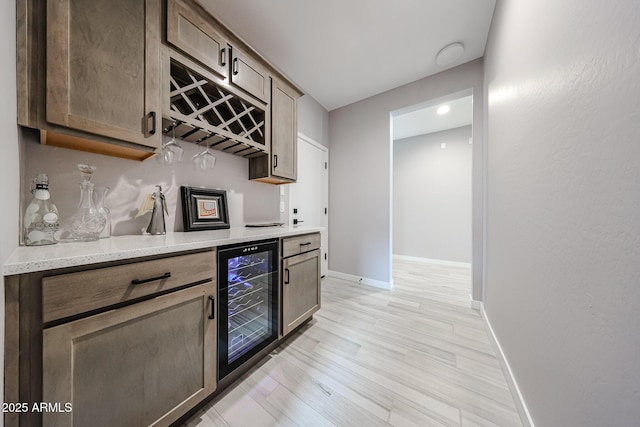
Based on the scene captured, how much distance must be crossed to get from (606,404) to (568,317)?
0.80 ft

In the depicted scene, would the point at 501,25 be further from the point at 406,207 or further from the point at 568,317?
the point at 406,207

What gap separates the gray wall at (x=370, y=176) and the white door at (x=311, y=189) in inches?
4.2

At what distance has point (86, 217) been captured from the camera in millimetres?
1032

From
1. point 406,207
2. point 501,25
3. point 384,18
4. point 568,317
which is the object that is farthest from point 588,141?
point 406,207

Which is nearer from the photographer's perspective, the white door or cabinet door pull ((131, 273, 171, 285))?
cabinet door pull ((131, 273, 171, 285))

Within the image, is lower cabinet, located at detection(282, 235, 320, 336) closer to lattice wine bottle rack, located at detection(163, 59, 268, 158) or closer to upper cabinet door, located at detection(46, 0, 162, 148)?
lattice wine bottle rack, located at detection(163, 59, 268, 158)

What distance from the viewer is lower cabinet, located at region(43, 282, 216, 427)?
67 centimetres

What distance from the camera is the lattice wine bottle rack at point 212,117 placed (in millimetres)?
1290

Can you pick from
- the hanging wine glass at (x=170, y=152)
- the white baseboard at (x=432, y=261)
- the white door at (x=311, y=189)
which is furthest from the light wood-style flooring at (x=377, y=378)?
the white baseboard at (x=432, y=261)

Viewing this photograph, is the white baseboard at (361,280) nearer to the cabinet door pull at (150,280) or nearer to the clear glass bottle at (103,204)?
the cabinet door pull at (150,280)

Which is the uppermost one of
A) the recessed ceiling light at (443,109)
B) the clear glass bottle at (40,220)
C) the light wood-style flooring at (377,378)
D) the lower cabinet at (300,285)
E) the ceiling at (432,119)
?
the ceiling at (432,119)

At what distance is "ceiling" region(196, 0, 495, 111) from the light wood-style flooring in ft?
8.62

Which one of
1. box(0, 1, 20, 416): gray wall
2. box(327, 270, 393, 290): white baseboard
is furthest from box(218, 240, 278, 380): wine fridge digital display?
box(327, 270, 393, 290): white baseboard

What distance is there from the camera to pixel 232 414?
3.47 feet
